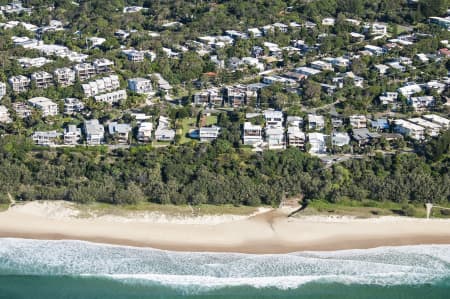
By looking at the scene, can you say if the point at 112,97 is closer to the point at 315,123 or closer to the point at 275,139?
the point at 275,139

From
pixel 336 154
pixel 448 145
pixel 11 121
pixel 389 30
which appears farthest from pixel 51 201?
pixel 389 30

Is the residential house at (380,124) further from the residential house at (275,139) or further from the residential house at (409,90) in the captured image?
the residential house at (275,139)

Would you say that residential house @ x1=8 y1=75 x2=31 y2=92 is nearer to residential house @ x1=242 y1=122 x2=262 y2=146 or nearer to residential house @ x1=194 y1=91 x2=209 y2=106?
residential house @ x1=194 y1=91 x2=209 y2=106

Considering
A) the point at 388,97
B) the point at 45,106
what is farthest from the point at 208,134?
the point at 388,97

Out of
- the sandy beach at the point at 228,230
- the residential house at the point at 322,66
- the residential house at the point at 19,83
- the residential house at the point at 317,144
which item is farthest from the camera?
the residential house at the point at 322,66

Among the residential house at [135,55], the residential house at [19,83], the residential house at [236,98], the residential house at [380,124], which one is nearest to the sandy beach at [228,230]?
the residential house at [380,124]

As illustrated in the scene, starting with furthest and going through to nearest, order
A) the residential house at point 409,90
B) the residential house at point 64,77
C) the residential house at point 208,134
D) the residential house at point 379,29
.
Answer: the residential house at point 379,29, the residential house at point 64,77, the residential house at point 409,90, the residential house at point 208,134

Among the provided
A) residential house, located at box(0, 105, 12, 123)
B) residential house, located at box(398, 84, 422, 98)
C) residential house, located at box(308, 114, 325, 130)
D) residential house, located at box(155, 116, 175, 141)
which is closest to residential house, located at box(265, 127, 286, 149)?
residential house, located at box(308, 114, 325, 130)
